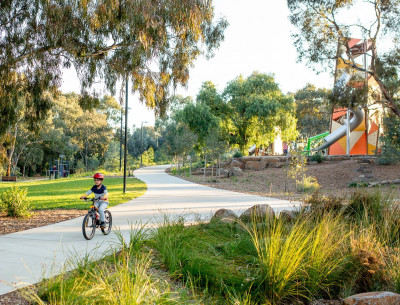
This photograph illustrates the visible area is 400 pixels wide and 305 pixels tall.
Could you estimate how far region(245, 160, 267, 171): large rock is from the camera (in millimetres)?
26969

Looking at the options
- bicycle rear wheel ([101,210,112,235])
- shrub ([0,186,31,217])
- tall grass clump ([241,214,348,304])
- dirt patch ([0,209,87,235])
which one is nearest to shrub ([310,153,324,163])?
dirt patch ([0,209,87,235])

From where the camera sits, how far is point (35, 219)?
9.11 m

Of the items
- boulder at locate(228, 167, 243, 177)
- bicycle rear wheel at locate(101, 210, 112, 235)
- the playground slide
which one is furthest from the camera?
the playground slide

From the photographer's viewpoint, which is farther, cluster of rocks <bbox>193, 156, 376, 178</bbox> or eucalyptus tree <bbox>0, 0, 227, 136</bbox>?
cluster of rocks <bbox>193, 156, 376, 178</bbox>

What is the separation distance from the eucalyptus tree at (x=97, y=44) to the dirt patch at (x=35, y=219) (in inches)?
103

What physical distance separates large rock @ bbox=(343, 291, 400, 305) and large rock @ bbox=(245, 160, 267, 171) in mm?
22920

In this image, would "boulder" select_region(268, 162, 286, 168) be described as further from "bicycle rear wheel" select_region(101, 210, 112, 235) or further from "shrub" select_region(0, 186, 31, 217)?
"bicycle rear wheel" select_region(101, 210, 112, 235)

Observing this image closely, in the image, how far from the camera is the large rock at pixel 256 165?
27.0 metres

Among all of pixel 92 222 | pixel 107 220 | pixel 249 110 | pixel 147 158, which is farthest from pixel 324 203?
pixel 147 158

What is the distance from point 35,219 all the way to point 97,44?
15.4 feet

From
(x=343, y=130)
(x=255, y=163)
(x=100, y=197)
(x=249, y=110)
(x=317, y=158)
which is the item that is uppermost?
(x=249, y=110)

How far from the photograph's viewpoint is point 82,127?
1844 inches

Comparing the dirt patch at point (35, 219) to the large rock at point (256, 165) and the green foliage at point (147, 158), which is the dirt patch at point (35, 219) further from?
the green foliage at point (147, 158)

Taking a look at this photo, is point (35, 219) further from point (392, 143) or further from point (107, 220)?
point (392, 143)
